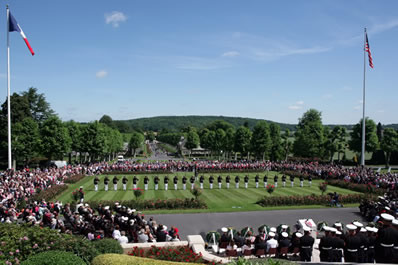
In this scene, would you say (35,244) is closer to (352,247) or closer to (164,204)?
(352,247)

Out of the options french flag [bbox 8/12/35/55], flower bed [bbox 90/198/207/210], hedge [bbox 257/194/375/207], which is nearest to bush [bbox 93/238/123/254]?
flower bed [bbox 90/198/207/210]

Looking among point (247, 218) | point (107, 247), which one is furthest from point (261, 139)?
point (107, 247)

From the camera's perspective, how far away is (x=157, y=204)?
22.1m

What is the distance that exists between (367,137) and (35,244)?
60614 mm

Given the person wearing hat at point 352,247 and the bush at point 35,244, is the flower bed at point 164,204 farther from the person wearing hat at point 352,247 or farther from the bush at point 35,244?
the person wearing hat at point 352,247

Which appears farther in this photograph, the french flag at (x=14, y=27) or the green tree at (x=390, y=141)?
the green tree at (x=390, y=141)

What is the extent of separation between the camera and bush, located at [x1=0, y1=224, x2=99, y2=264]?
922cm

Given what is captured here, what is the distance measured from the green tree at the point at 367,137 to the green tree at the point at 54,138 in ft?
167

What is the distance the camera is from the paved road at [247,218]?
18.1 m

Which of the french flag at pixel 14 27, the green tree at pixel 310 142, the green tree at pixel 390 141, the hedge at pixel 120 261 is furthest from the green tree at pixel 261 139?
the hedge at pixel 120 261

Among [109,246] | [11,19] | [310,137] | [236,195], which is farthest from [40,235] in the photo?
[310,137]

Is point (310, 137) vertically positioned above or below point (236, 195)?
above

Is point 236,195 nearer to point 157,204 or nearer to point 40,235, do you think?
point 157,204

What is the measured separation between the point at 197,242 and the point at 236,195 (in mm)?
16760
